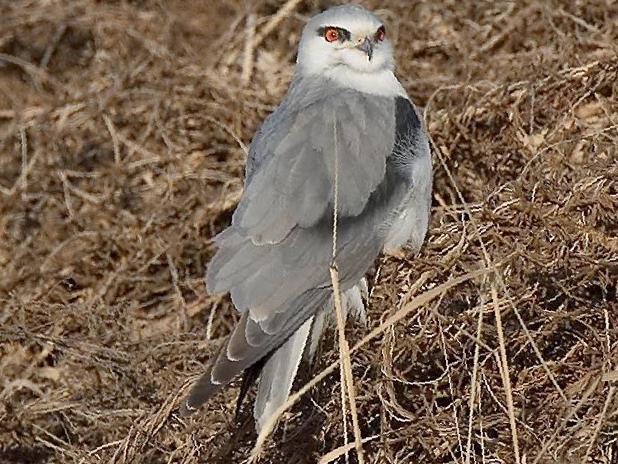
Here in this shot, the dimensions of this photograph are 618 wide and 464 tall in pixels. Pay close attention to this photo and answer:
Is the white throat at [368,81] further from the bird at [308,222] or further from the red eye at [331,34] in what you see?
the red eye at [331,34]

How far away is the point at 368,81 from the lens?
4.34 metres

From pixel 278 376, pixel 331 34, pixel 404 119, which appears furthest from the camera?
pixel 331 34

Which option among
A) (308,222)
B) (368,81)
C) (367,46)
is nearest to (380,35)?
(367,46)

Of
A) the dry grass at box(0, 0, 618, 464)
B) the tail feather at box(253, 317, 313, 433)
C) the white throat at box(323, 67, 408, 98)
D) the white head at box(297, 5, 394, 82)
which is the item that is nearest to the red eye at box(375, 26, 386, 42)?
the white head at box(297, 5, 394, 82)

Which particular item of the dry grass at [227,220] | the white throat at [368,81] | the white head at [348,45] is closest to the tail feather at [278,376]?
the dry grass at [227,220]

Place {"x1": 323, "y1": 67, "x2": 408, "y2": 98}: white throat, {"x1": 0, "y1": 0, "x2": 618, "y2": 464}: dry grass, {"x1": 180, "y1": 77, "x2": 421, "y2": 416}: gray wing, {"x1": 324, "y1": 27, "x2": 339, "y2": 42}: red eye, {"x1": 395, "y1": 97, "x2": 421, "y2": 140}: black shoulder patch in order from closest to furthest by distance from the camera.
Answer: {"x1": 0, "y1": 0, "x2": 618, "y2": 464}: dry grass
{"x1": 180, "y1": 77, "x2": 421, "y2": 416}: gray wing
{"x1": 395, "y1": 97, "x2": 421, "y2": 140}: black shoulder patch
{"x1": 323, "y1": 67, "x2": 408, "y2": 98}: white throat
{"x1": 324, "y1": 27, "x2": 339, "y2": 42}: red eye

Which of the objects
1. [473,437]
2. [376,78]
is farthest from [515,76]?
[473,437]

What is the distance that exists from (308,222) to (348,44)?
3.39 feet

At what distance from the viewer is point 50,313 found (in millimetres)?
4609

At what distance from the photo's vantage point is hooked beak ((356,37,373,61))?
171 inches

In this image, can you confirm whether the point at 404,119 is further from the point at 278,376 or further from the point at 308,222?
the point at 278,376

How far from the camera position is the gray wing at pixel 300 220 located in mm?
3486

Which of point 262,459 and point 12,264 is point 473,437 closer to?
point 262,459

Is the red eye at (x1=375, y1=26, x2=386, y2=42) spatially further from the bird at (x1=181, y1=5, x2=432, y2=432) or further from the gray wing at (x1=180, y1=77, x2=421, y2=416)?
the gray wing at (x1=180, y1=77, x2=421, y2=416)
